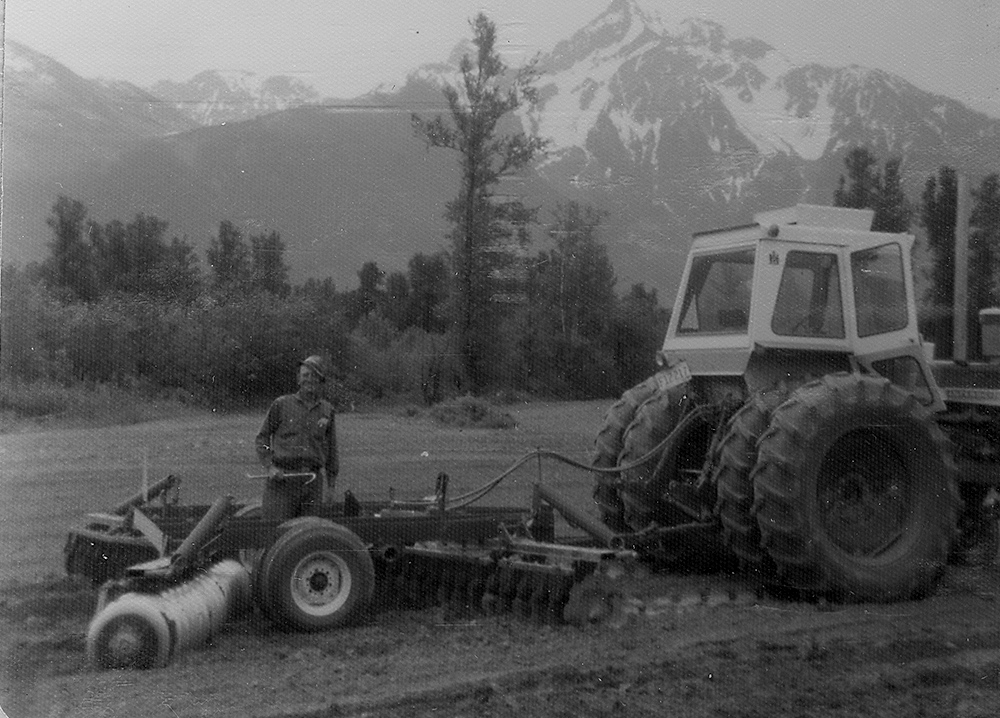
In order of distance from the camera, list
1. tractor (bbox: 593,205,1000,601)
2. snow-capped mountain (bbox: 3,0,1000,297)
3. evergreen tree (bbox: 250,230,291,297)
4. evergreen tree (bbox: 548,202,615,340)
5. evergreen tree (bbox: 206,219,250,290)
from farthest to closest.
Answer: evergreen tree (bbox: 548,202,615,340) → evergreen tree (bbox: 250,230,291,297) → evergreen tree (bbox: 206,219,250,290) → snow-capped mountain (bbox: 3,0,1000,297) → tractor (bbox: 593,205,1000,601)

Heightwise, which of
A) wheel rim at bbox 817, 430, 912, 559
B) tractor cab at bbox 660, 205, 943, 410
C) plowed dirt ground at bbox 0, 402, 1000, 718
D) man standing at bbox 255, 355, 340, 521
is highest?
tractor cab at bbox 660, 205, 943, 410

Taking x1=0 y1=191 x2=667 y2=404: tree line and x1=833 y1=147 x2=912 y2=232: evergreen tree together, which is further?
x1=833 y1=147 x2=912 y2=232: evergreen tree

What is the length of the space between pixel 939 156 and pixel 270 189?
4.21m

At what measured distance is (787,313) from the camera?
6.58 m

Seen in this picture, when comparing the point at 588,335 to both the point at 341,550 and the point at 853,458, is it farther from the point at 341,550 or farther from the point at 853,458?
the point at 341,550

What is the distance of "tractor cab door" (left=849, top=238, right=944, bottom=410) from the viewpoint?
6.71m

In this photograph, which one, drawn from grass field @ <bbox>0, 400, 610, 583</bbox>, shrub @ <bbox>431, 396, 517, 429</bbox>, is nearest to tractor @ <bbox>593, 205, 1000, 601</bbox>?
grass field @ <bbox>0, 400, 610, 583</bbox>

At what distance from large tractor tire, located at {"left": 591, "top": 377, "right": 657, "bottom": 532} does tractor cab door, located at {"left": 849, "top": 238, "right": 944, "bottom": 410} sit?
1364 mm

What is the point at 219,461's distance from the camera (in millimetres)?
7250

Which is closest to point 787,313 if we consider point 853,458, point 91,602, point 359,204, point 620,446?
point 853,458

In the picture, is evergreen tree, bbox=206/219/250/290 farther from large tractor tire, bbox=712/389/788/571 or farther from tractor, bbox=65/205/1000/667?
large tractor tire, bbox=712/389/788/571

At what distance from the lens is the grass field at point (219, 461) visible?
22.3ft

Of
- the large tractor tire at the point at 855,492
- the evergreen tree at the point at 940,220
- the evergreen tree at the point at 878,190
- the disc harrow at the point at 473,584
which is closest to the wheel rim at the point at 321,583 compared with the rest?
the disc harrow at the point at 473,584

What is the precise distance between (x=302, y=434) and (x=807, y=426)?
2835 millimetres
